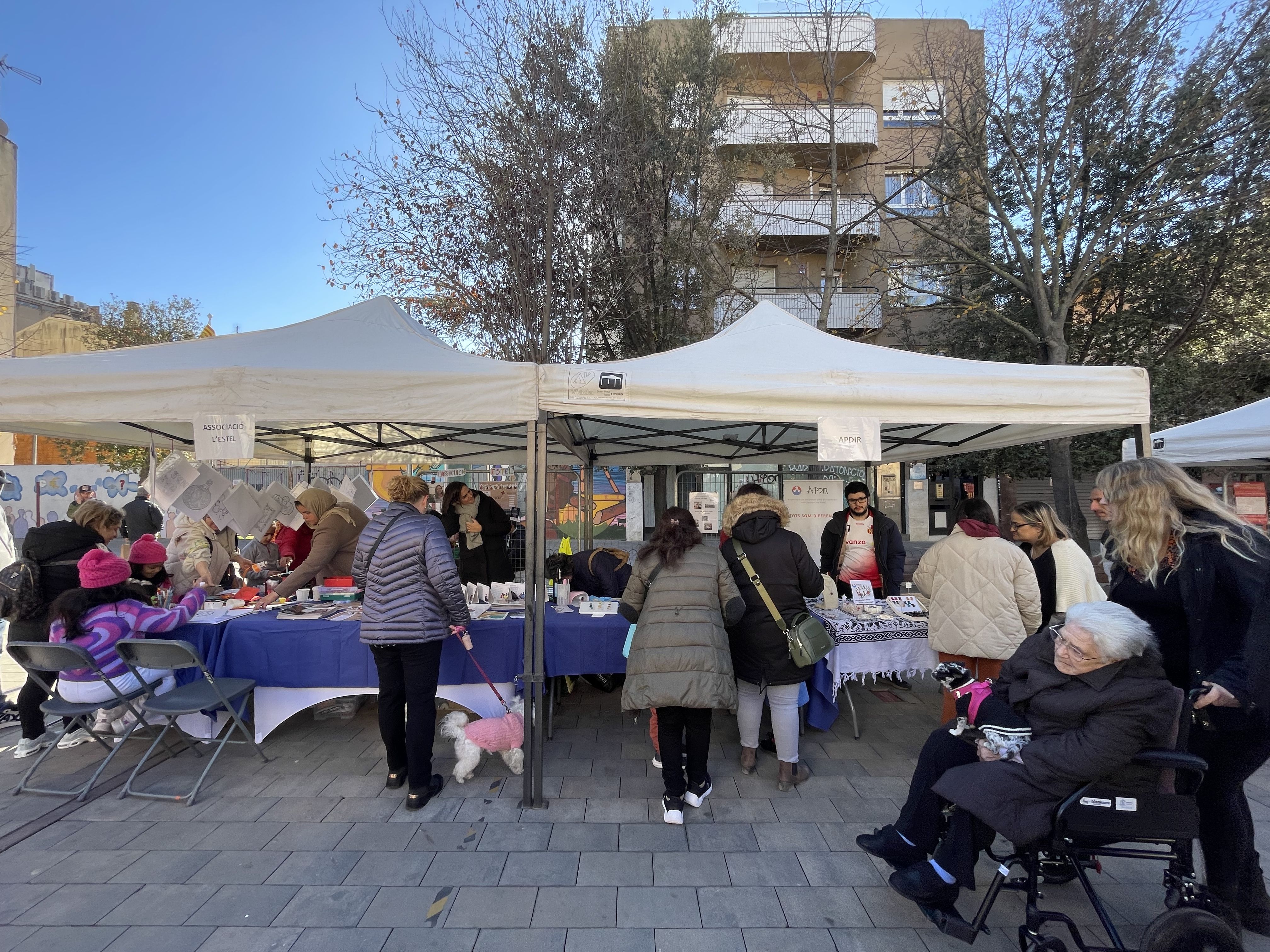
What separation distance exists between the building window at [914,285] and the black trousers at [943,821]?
9.04 metres

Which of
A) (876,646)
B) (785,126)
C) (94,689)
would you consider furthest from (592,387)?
(785,126)

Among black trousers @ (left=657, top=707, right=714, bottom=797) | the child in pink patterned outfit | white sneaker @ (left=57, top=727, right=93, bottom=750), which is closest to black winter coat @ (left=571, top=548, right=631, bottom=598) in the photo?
black trousers @ (left=657, top=707, right=714, bottom=797)

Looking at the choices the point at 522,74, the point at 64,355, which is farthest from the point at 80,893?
the point at 522,74

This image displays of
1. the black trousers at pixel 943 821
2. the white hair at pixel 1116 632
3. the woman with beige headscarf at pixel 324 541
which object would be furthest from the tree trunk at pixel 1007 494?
the woman with beige headscarf at pixel 324 541

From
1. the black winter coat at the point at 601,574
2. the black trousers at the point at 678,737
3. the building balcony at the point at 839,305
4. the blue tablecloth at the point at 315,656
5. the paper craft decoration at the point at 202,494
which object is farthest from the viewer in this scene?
the building balcony at the point at 839,305

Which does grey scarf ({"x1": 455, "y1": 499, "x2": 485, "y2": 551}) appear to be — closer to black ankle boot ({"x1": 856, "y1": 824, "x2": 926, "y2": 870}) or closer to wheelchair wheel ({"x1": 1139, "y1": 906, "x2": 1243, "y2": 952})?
black ankle boot ({"x1": 856, "y1": 824, "x2": 926, "y2": 870})

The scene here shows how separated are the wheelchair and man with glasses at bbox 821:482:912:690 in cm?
277

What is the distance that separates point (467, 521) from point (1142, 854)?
4.76 meters

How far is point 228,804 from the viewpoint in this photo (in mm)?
3164

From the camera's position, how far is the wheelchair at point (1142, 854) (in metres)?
1.88

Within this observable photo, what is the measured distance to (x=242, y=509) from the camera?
538cm

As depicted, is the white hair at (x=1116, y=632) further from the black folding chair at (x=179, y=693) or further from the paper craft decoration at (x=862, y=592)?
the black folding chair at (x=179, y=693)

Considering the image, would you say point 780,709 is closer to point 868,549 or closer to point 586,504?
point 868,549

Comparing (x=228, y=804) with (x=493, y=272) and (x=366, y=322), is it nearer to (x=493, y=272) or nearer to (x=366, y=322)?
(x=366, y=322)
